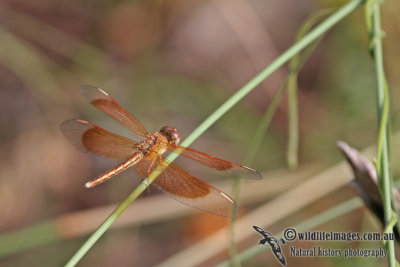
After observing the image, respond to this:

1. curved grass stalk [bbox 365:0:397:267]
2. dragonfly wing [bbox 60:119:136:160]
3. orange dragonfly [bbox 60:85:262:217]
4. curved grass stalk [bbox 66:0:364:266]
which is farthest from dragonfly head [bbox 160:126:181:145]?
curved grass stalk [bbox 365:0:397:267]

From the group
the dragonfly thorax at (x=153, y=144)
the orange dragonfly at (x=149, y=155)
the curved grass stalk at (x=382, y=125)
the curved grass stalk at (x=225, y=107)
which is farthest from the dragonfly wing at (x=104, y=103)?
the curved grass stalk at (x=382, y=125)

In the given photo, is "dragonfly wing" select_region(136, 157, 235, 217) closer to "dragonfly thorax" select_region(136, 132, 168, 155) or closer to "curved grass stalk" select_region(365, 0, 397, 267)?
"dragonfly thorax" select_region(136, 132, 168, 155)

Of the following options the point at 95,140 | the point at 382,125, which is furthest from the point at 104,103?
the point at 382,125

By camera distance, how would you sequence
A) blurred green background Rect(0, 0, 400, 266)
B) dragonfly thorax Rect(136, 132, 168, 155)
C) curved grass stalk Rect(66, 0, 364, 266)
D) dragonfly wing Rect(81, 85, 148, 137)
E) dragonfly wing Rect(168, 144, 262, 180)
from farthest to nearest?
1. blurred green background Rect(0, 0, 400, 266)
2. dragonfly wing Rect(81, 85, 148, 137)
3. dragonfly thorax Rect(136, 132, 168, 155)
4. dragonfly wing Rect(168, 144, 262, 180)
5. curved grass stalk Rect(66, 0, 364, 266)

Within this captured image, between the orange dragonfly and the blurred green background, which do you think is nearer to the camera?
the orange dragonfly

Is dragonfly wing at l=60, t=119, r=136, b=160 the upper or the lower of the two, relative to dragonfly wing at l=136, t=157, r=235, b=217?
upper

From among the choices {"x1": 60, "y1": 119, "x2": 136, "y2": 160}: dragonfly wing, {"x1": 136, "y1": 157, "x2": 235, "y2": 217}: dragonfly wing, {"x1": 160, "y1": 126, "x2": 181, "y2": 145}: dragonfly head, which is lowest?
{"x1": 136, "y1": 157, "x2": 235, "y2": 217}: dragonfly wing

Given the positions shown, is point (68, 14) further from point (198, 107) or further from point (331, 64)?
point (331, 64)
